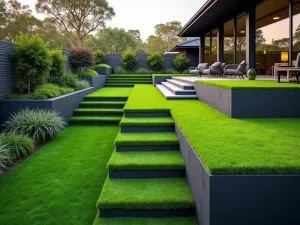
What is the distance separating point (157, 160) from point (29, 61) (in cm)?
487

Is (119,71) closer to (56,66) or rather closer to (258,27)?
(258,27)

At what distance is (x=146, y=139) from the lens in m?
4.61

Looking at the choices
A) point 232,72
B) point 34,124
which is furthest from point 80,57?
point 34,124

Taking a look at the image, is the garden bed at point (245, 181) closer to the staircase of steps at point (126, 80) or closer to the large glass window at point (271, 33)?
the large glass window at point (271, 33)

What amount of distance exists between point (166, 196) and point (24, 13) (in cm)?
3493

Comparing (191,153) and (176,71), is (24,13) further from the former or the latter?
(191,153)

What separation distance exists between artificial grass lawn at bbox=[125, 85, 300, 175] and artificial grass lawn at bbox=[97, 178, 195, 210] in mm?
578

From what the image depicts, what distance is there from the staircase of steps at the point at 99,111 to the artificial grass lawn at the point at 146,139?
3.14 metres

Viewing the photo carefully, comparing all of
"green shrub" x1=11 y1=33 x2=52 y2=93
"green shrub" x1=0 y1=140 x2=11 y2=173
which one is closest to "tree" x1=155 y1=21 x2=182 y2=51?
"green shrub" x1=11 y1=33 x2=52 y2=93

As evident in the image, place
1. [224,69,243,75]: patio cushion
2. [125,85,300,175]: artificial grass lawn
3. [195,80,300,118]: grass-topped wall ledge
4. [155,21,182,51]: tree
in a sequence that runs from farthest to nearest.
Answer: [155,21,182,51]: tree → [224,69,243,75]: patio cushion → [195,80,300,118]: grass-topped wall ledge → [125,85,300,175]: artificial grass lawn

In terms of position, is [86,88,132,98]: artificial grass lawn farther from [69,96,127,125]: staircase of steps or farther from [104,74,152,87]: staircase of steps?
[104,74,152,87]: staircase of steps

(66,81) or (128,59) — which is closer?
(66,81)

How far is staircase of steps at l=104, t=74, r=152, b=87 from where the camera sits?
15477 millimetres

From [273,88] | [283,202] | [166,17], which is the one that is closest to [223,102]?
[273,88]
